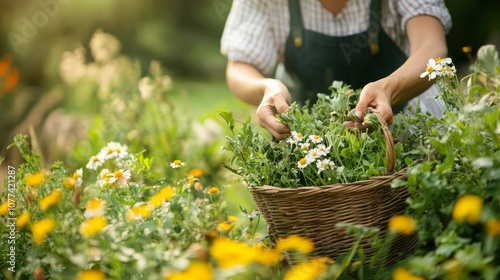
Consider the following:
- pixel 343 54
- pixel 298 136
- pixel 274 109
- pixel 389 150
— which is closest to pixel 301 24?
pixel 343 54

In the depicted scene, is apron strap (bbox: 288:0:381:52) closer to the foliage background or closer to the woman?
the woman

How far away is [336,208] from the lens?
4.12 ft

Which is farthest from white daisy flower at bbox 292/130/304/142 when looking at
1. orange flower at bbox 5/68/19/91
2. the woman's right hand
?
orange flower at bbox 5/68/19/91

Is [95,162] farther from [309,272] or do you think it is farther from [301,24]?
[301,24]

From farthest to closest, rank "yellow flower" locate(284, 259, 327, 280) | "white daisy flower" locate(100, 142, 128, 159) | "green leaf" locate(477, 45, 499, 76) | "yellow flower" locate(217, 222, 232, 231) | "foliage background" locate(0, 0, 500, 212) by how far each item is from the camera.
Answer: "foliage background" locate(0, 0, 500, 212)
"white daisy flower" locate(100, 142, 128, 159)
"yellow flower" locate(217, 222, 232, 231)
"green leaf" locate(477, 45, 499, 76)
"yellow flower" locate(284, 259, 327, 280)

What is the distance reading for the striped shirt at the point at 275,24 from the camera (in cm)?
197

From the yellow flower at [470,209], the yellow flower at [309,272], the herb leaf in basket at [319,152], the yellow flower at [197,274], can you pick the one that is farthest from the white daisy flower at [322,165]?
the yellow flower at [197,274]

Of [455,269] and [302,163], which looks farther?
[302,163]

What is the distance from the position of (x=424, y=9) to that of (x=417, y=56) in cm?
22

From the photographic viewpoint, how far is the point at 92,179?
7.35 feet

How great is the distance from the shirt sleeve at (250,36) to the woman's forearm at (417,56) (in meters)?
0.48

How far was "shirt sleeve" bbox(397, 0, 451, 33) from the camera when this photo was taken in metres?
1.82

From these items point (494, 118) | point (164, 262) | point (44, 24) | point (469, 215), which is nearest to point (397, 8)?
point (494, 118)

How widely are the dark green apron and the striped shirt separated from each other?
2 cm
